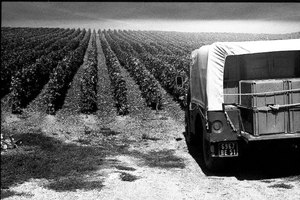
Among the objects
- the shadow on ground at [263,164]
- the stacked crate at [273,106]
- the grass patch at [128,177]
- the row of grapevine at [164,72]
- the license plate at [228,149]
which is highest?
the row of grapevine at [164,72]

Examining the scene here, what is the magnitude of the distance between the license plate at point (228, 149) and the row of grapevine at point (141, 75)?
10443 mm

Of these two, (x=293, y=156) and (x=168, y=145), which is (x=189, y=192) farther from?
(x=168, y=145)

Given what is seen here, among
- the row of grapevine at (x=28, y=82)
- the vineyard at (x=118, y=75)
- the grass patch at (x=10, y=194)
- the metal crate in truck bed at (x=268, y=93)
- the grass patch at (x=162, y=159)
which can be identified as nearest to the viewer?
the grass patch at (x=10, y=194)

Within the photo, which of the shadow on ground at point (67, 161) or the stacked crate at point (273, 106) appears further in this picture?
the shadow on ground at point (67, 161)

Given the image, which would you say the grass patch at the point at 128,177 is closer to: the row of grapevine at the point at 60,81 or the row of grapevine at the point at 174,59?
the row of grapevine at the point at 60,81

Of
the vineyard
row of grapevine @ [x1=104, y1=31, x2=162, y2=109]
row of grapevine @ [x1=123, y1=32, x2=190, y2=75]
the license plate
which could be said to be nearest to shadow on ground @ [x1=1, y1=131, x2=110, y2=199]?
the license plate

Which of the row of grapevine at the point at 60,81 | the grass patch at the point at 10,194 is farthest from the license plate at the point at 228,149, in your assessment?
the row of grapevine at the point at 60,81

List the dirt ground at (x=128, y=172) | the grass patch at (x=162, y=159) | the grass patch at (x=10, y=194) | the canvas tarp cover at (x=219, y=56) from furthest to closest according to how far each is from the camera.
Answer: the grass patch at (x=162, y=159), the canvas tarp cover at (x=219, y=56), the dirt ground at (x=128, y=172), the grass patch at (x=10, y=194)

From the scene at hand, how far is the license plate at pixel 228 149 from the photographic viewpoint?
7707mm

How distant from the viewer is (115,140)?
12.8 m

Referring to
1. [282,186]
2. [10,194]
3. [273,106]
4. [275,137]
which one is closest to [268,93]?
[273,106]

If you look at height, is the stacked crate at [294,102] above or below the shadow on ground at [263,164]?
above

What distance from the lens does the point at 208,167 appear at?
8.42m

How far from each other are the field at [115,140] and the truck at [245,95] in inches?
16.5
